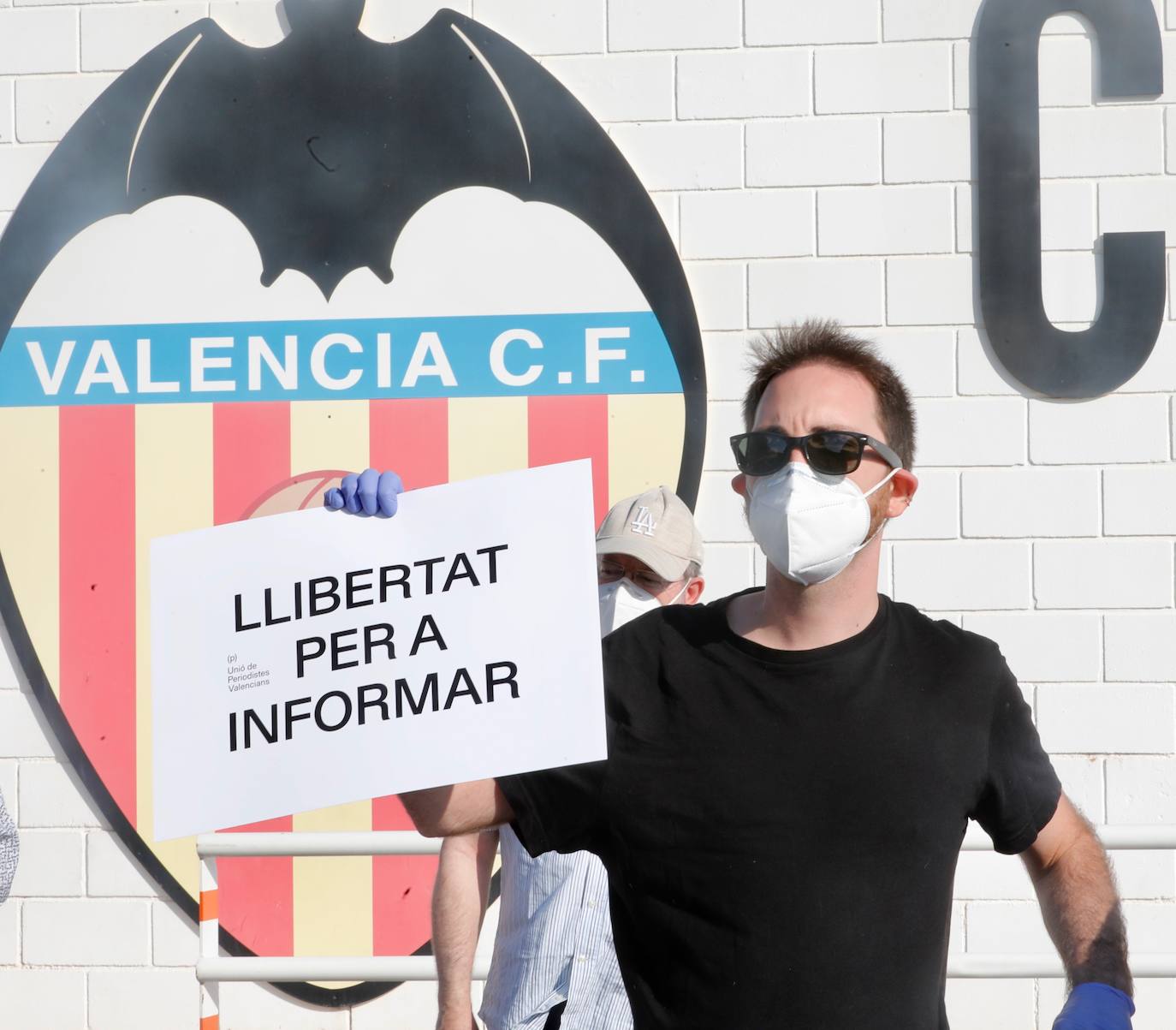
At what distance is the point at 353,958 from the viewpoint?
262cm

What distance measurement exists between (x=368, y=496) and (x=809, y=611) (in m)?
0.50

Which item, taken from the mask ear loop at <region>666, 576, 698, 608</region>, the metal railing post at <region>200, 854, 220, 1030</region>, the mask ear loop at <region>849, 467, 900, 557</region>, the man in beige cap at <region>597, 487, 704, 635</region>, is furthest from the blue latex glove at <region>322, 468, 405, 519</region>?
the metal railing post at <region>200, 854, 220, 1030</region>

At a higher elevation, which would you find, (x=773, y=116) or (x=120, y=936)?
(x=773, y=116)

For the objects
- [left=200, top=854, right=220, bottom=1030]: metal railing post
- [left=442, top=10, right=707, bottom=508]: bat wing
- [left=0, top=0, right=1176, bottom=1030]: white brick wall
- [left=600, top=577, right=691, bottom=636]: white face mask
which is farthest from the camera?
[left=442, top=10, right=707, bottom=508]: bat wing

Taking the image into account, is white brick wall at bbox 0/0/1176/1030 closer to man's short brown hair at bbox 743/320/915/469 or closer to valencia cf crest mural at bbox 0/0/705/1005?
valencia cf crest mural at bbox 0/0/705/1005

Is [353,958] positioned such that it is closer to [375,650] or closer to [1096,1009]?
[375,650]

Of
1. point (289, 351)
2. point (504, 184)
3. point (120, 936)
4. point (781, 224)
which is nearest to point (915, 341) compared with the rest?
point (781, 224)

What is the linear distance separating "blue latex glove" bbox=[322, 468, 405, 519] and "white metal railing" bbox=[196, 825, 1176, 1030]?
133cm

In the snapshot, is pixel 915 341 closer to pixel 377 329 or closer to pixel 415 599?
pixel 377 329

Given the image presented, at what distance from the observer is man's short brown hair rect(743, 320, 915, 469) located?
59.7 inches

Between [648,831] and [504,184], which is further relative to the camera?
[504,184]

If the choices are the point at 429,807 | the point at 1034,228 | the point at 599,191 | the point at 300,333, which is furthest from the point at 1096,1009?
the point at 300,333

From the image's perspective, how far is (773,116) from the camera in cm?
314

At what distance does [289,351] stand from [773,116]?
52.6 inches
